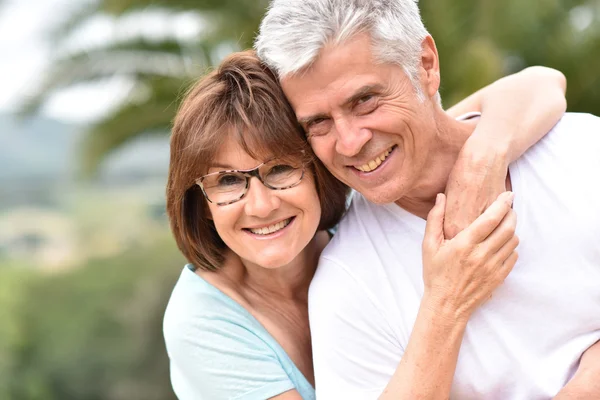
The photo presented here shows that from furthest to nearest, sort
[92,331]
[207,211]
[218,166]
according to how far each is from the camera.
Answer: [92,331] < [207,211] < [218,166]

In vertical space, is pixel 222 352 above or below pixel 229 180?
below

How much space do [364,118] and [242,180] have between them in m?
0.46

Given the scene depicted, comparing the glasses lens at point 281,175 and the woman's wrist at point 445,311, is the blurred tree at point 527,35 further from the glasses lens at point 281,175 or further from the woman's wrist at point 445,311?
the woman's wrist at point 445,311

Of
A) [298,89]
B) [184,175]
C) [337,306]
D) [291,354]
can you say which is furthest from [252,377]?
[298,89]

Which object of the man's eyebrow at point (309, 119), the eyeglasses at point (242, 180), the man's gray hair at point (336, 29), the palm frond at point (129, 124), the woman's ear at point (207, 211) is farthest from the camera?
the palm frond at point (129, 124)

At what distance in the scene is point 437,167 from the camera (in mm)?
2660

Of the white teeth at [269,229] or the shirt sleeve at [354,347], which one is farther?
the white teeth at [269,229]

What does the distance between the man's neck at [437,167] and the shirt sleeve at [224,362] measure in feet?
2.34

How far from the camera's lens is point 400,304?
8.38ft

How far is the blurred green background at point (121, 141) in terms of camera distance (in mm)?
7711

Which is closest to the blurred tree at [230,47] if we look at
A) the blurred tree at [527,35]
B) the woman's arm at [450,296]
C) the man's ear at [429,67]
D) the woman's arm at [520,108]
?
the blurred tree at [527,35]

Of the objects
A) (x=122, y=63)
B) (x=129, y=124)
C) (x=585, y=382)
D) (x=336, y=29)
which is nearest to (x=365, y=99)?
(x=336, y=29)

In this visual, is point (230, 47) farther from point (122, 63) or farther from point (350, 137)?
point (350, 137)

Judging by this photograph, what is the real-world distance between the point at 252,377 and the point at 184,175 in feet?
2.35
